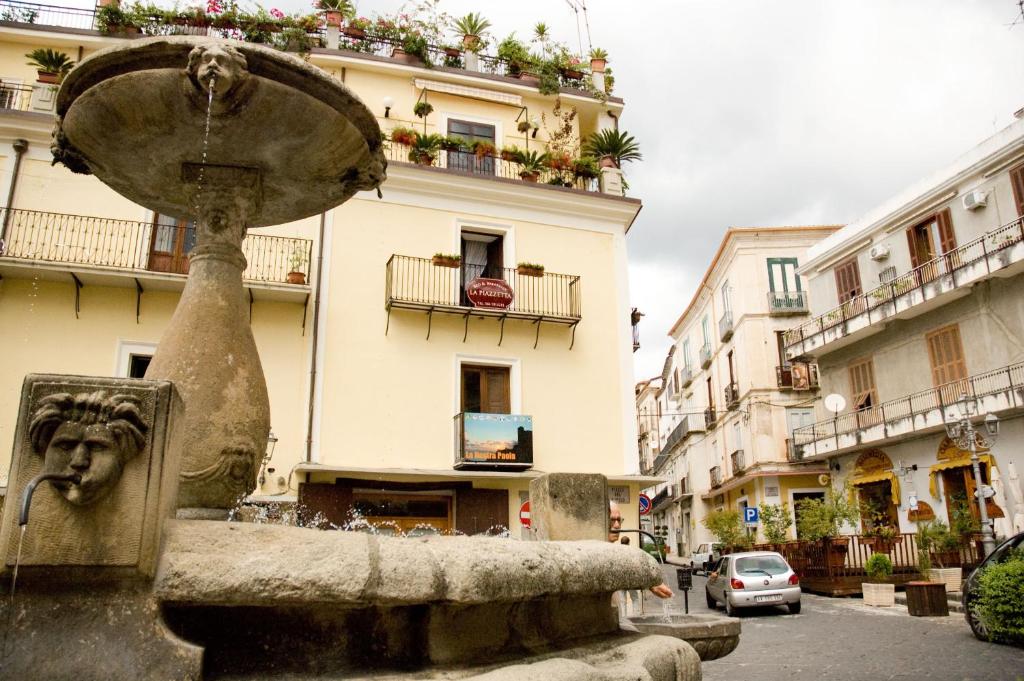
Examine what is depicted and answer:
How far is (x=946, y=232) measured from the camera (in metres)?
25.2

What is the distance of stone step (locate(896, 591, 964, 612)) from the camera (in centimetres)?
1574

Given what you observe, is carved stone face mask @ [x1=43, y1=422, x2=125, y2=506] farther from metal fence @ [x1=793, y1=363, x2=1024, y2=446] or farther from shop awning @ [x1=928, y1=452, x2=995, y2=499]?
shop awning @ [x1=928, y1=452, x2=995, y2=499]

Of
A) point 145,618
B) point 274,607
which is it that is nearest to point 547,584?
point 274,607

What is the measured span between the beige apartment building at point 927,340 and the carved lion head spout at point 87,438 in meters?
21.1

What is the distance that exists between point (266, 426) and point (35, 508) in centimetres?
204

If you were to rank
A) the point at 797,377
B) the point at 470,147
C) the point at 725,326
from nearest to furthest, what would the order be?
the point at 470,147, the point at 797,377, the point at 725,326

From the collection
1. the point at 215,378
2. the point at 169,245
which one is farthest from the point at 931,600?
the point at 169,245

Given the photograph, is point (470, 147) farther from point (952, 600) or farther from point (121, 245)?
point (952, 600)

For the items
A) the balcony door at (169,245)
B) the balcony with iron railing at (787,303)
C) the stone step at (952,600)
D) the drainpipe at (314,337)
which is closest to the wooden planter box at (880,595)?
the stone step at (952,600)

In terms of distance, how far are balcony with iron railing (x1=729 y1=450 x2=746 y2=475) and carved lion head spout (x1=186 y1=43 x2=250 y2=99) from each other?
111 feet

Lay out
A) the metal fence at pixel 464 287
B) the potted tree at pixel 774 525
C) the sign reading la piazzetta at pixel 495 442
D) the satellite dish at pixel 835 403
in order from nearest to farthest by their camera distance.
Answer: the sign reading la piazzetta at pixel 495 442 < the metal fence at pixel 464 287 < the potted tree at pixel 774 525 < the satellite dish at pixel 835 403

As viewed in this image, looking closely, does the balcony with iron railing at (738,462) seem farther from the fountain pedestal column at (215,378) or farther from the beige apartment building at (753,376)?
the fountain pedestal column at (215,378)

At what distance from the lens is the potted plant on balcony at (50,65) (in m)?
16.2

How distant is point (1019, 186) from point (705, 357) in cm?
2228
